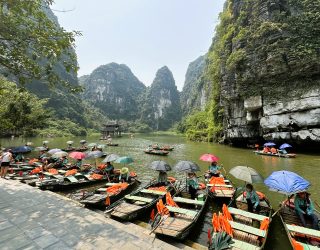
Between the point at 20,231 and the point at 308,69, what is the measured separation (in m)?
29.0

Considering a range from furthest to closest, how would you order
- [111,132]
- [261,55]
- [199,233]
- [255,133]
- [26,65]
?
[111,132], [255,133], [261,55], [199,233], [26,65]

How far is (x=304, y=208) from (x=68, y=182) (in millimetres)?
11458

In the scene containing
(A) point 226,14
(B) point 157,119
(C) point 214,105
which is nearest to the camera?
(A) point 226,14

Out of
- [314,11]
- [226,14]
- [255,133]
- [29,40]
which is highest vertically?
[226,14]

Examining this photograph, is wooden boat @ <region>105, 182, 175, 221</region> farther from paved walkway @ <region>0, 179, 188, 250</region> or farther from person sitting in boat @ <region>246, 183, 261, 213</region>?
person sitting in boat @ <region>246, 183, 261, 213</region>

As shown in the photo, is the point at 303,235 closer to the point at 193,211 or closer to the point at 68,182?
the point at 193,211

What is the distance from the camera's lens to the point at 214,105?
44.8 meters

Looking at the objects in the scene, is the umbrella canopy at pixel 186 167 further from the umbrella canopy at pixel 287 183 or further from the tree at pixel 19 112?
the tree at pixel 19 112

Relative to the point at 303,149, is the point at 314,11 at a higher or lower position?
higher

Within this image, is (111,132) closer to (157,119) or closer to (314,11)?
(314,11)

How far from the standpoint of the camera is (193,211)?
7281mm

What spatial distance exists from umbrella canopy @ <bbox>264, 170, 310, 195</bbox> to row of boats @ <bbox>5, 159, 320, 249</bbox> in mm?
1030

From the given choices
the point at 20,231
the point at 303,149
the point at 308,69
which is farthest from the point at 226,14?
the point at 20,231

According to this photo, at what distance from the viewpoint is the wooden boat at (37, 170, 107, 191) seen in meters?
11.2
